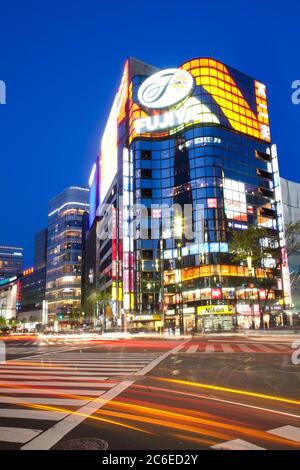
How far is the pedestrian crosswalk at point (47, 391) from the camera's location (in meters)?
6.88

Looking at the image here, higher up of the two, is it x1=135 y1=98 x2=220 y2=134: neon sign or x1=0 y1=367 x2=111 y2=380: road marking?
x1=135 y1=98 x2=220 y2=134: neon sign

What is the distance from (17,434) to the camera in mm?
6395

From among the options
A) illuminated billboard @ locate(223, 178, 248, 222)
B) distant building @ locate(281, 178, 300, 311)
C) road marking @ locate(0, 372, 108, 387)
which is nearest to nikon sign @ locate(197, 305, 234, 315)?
illuminated billboard @ locate(223, 178, 248, 222)

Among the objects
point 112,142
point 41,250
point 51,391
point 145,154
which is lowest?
point 51,391

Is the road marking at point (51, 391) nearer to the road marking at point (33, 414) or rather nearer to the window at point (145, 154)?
the road marking at point (33, 414)

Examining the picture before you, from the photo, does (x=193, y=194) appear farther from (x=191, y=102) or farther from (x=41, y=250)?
(x=41, y=250)

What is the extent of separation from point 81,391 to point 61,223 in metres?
159

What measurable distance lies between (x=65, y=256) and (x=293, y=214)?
9451 centimetres

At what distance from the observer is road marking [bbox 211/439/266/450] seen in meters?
5.59

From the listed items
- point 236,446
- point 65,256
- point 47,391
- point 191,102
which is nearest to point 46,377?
point 47,391

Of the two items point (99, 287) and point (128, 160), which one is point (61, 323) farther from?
point (128, 160)

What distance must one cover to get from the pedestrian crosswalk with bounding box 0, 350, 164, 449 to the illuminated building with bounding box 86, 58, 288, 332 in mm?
55758

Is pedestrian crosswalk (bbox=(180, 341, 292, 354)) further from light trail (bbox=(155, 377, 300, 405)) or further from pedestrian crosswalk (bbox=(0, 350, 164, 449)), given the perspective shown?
light trail (bbox=(155, 377, 300, 405))

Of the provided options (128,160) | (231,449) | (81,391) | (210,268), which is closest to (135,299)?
(210,268)
